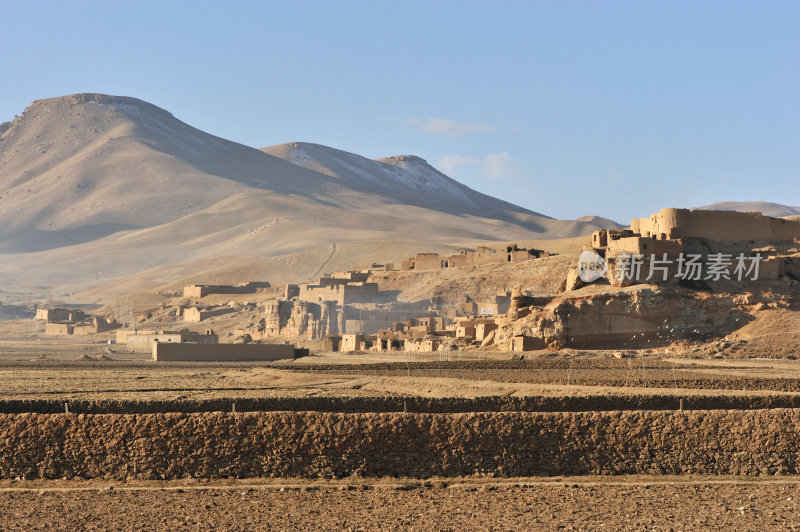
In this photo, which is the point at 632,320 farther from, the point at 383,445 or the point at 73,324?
the point at 73,324

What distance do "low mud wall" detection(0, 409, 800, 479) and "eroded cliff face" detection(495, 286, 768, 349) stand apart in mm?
25812

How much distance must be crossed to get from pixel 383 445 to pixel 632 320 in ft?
92.9

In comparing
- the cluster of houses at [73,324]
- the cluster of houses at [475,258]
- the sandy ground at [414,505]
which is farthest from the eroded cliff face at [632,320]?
the cluster of houses at [73,324]

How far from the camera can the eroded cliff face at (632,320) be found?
43.4 metres

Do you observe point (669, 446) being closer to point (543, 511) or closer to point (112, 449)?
point (543, 511)

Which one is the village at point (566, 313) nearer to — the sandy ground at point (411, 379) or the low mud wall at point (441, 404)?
the sandy ground at point (411, 379)

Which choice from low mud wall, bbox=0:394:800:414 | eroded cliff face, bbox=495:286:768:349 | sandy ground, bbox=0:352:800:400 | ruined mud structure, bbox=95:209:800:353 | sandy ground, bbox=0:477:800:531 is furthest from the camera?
ruined mud structure, bbox=95:209:800:353

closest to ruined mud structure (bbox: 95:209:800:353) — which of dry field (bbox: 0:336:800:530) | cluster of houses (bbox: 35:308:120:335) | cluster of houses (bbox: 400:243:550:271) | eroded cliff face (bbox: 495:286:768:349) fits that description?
eroded cliff face (bbox: 495:286:768:349)

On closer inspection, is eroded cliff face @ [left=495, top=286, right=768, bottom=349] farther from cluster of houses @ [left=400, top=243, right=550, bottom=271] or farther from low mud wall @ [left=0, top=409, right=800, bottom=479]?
cluster of houses @ [left=400, top=243, right=550, bottom=271]

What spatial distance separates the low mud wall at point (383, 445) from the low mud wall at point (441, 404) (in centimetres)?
346

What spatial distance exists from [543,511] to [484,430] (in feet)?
8.81

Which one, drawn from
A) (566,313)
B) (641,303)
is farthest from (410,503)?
(641,303)

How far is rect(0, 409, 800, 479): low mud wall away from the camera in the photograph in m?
16.8

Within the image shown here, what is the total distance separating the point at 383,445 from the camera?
16.9 metres
